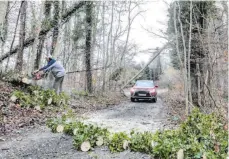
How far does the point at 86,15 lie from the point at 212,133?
526 inches

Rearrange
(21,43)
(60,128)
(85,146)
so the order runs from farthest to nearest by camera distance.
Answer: (21,43) → (60,128) → (85,146)

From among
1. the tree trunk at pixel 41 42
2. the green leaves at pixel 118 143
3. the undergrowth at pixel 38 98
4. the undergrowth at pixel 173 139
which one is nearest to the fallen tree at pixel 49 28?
the tree trunk at pixel 41 42

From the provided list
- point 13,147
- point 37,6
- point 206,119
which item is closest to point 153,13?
point 37,6

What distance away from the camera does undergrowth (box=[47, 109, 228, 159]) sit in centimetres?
466

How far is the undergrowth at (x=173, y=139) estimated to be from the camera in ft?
15.3

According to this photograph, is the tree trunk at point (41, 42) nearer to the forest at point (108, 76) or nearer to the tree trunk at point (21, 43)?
the forest at point (108, 76)

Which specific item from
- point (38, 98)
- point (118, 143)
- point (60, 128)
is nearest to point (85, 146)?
point (118, 143)

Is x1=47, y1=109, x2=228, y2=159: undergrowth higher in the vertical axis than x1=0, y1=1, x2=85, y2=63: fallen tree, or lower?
lower

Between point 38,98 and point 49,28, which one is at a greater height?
point 49,28

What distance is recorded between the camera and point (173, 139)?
17.1ft

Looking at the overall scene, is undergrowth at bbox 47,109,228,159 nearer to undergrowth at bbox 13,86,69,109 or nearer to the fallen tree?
undergrowth at bbox 13,86,69,109

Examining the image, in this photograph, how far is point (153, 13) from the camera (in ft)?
74.0

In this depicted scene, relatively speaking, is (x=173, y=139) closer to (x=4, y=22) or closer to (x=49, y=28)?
(x=49, y=28)

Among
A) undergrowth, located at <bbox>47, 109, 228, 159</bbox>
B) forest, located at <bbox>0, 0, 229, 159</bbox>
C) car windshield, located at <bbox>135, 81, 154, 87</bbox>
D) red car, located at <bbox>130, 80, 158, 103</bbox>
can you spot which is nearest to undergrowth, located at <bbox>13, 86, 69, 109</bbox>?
forest, located at <bbox>0, 0, 229, 159</bbox>
